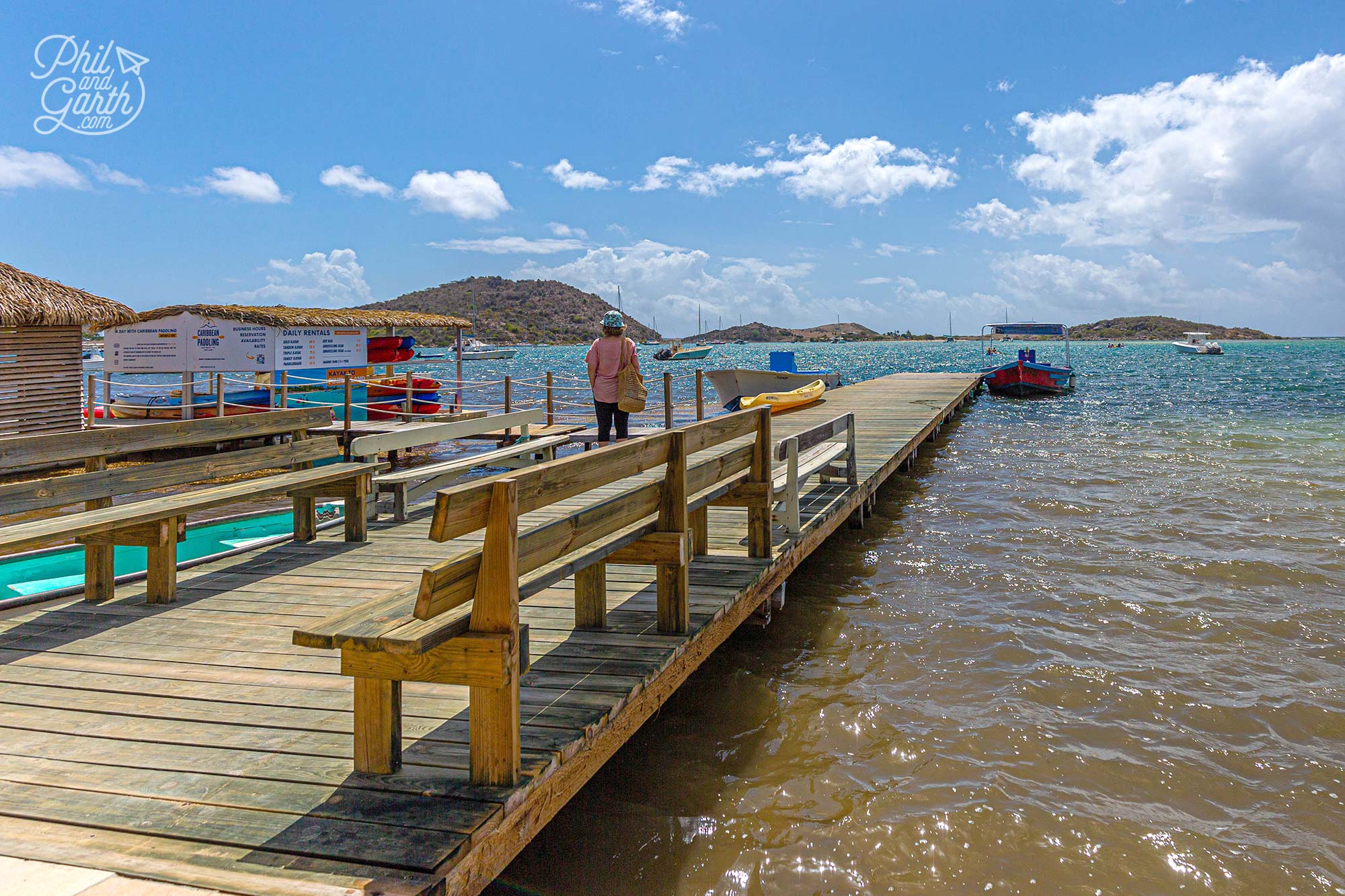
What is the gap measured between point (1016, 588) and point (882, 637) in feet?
6.19

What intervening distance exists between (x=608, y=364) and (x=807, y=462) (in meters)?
2.40

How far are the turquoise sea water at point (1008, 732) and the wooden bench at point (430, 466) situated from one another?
3.10m

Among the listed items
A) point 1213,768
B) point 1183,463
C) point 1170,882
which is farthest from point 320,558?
point 1183,463

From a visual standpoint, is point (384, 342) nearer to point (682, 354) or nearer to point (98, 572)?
point (98, 572)

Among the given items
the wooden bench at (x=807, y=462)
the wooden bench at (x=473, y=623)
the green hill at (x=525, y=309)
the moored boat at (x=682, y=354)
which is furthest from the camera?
the green hill at (x=525, y=309)

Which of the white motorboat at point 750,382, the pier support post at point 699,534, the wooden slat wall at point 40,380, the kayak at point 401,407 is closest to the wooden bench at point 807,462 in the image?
the pier support post at point 699,534

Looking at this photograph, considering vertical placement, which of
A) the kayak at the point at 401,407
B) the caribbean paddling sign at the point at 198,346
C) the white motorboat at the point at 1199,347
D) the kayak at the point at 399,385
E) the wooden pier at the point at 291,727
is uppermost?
the white motorboat at the point at 1199,347

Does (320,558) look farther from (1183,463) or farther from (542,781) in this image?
(1183,463)

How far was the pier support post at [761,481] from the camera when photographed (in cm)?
542

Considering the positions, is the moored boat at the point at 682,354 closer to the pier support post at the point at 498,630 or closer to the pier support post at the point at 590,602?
the pier support post at the point at 590,602

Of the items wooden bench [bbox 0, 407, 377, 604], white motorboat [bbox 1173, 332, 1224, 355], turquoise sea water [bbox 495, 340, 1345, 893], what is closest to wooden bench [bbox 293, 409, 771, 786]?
turquoise sea water [bbox 495, 340, 1345, 893]

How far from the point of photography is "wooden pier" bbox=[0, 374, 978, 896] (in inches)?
94.0

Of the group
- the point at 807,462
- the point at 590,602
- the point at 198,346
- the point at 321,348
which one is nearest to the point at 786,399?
the point at 321,348

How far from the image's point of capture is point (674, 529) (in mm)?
4133
